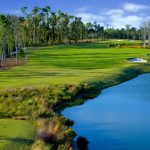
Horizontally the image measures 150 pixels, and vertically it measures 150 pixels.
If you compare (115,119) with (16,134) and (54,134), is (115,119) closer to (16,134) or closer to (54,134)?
(54,134)

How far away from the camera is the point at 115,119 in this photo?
31.3 m

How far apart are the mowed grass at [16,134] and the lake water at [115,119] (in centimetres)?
381

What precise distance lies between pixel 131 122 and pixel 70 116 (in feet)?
16.9

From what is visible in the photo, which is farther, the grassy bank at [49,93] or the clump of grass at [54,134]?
the grassy bank at [49,93]

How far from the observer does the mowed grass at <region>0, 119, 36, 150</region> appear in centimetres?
2002

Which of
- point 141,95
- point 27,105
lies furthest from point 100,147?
point 141,95

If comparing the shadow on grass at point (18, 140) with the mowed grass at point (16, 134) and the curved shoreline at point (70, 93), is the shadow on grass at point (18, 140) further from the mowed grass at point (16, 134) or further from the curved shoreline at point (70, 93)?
the curved shoreline at point (70, 93)

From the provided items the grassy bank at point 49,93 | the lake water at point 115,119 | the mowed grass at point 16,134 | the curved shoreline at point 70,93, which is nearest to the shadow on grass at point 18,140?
the mowed grass at point 16,134

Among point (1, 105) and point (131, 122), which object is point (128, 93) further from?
point (1, 105)

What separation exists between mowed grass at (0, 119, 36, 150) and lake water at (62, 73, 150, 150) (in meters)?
3.81

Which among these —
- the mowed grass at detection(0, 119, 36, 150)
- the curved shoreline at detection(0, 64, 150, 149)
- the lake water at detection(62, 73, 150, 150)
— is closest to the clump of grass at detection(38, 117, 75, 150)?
the mowed grass at detection(0, 119, 36, 150)

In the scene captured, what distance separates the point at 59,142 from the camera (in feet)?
70.6

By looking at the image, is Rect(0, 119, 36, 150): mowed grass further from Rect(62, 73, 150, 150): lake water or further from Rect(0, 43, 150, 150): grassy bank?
Rect(62, 73, 150, 150): lake water

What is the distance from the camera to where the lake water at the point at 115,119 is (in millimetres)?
24656
